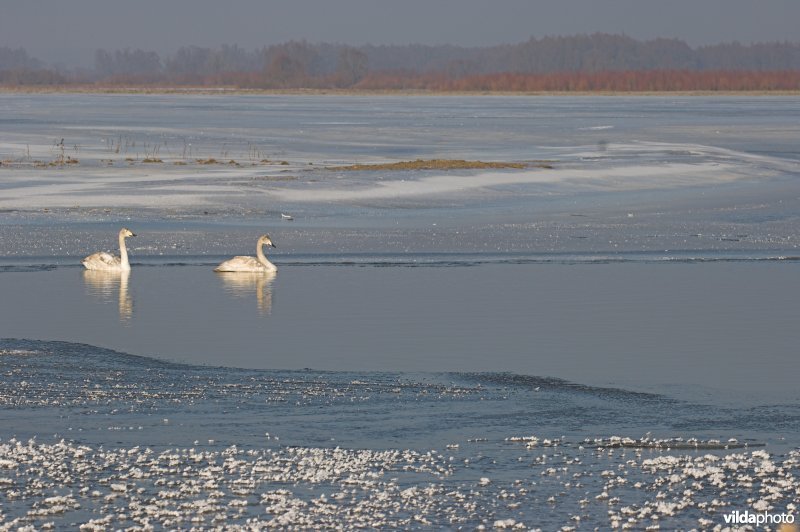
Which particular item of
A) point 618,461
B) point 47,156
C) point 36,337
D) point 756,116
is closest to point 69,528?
point 618,461

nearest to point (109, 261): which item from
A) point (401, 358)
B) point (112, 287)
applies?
point (112, 287)

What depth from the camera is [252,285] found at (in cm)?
1387

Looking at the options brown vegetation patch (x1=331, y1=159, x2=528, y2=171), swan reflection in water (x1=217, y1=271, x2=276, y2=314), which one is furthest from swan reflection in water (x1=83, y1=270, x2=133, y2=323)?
brown vegetation patch (x1=331, y1=159, x2=528, y2=171)

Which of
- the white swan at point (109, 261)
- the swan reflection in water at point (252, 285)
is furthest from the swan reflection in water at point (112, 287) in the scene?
the swan reflection in water at point (252, 285)

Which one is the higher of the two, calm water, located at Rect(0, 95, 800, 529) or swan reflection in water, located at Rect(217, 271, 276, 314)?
calm water, located at Rect(0, 95, 800, 529)

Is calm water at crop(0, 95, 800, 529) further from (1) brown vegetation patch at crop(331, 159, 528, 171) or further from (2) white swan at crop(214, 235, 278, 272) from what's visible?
(1) brown vegetation patch at crop(331, 159, 528, 171)

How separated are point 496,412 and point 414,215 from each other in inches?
489

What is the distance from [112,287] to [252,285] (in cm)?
138

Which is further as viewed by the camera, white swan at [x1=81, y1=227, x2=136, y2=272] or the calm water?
white swan at [x1=81, y1=227, x2=136, y2=272]

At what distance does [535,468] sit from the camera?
697cm

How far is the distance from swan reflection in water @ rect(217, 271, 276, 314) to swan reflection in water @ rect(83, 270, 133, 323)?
1.00 m

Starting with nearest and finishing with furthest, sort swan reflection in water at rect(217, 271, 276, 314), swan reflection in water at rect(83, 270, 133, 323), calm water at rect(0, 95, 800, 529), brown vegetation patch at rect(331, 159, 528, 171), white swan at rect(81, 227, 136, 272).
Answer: calm water at rect(0, 95, 800, 529) → swan reflection in water at rect(83, 270, 133, 323) → swan reflection in water at rect(217, 271, 276, 314) → white swan at rect(81, 227, 136, 272) → brown vegetation patch at rect(331, 159, 528, 171)

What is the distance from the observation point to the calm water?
260 inches

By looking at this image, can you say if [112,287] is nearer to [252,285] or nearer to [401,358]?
[252,285]
